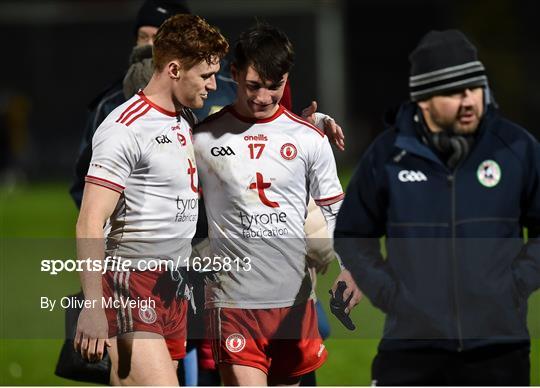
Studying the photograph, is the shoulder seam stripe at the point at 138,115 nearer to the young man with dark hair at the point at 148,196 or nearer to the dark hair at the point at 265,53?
the young man with dark hair at the point at 148,196

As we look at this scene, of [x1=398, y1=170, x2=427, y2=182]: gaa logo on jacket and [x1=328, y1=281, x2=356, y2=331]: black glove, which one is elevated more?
[x1=398, y1=170, x2=427, y2=182]: gaa logo on jacket

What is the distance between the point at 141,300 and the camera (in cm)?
598

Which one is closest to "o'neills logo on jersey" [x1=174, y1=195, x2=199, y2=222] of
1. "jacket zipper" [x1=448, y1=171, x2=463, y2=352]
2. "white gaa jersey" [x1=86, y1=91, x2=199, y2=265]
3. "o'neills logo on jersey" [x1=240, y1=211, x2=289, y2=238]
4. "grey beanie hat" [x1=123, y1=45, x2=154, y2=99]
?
"white gaa jersey" [x1=86, y1=91, x2=199, y2=265]

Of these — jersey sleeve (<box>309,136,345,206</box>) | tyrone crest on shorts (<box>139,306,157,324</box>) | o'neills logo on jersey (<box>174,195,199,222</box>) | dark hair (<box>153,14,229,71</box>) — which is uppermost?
dark hair (<box>153,14,229,71</box>)

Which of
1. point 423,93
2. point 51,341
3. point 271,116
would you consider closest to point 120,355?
point 271,116

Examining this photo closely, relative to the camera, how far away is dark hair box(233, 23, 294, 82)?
579 cm

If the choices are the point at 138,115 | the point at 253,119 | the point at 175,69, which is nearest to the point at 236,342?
the point at 253,119

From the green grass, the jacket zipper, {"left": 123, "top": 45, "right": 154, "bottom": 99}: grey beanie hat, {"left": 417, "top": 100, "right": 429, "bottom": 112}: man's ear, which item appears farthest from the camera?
{"left": 123, "top": 45, "right": 154, "bottom": 99}: grey beanie hat

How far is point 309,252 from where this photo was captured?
6141 millimetres

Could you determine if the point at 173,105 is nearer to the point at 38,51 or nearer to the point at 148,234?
the point at 148,234

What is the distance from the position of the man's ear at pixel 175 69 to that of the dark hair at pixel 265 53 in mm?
291

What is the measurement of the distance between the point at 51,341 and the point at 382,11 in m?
34.5

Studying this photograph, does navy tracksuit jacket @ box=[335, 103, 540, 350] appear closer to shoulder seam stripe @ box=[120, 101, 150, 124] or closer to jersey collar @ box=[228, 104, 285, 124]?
jersey collar @ box=[228, 104, 285, 124]

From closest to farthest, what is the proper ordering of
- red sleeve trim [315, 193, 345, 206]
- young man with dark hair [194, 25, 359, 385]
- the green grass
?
young man with dark hair [194, 25, 359, 385] → red sleeve trim [315, 193, 345, 206] → the green grass
